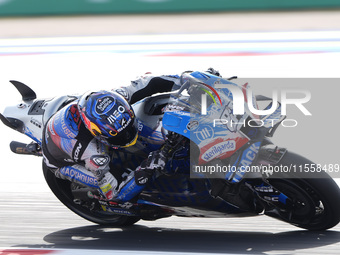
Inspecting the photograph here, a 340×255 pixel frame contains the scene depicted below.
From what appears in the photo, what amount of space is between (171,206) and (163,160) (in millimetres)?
447

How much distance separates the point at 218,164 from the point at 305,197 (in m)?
0.62

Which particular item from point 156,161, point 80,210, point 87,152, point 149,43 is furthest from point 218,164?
point 149,43

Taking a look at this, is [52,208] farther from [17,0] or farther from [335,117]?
[17,0]

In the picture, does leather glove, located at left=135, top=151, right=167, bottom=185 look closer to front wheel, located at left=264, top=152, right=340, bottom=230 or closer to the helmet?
the helmet

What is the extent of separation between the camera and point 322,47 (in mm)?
10250

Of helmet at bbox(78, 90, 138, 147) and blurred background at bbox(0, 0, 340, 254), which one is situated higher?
blurred background at bbox(0, 0, 340, 254)

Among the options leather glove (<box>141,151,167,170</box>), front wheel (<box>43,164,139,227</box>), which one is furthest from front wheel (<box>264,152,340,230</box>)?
front wheel (<box>43,164,139,227</box>)

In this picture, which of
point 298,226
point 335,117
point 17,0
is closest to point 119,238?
point 298,226

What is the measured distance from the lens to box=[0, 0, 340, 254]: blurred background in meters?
9.26

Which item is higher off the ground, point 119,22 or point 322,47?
point 119,22

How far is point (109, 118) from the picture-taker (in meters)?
4.35

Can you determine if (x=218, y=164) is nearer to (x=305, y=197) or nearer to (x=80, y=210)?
(x=305, y=197)

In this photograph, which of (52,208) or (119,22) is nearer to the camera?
(52,208)

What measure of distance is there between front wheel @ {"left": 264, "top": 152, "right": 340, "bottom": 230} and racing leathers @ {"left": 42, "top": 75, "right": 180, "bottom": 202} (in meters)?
0.96
